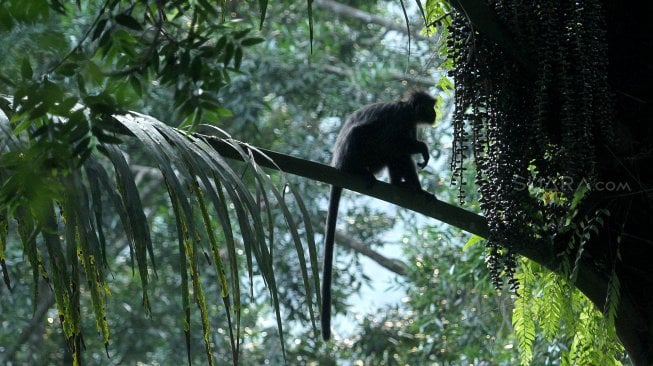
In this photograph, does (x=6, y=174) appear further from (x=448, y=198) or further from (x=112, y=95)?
(x=448, y=198)

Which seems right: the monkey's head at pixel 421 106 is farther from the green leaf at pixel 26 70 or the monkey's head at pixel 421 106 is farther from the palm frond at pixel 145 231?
the green leaf at pixel 26 70

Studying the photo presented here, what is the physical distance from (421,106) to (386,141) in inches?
14.4

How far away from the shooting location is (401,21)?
10.2 metres

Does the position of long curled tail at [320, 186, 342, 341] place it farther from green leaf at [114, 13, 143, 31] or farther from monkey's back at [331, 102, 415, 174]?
green leaf at [114, 13, 143, 31]

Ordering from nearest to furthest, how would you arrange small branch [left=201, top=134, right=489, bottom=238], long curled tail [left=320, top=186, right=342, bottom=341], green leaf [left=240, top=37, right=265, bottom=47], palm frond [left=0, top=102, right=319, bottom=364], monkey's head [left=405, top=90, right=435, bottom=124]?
green leaf [left=240, top=37, right=265, bottom=47] < palm frond [left=0, top=102, right=319, bottom=364] < small branch [left=201, top=134, right=489, bottom=238] < long curled tail [left=320, top=186, right=342, bottom=341] < monkey's head [left=405, top=90, right=435, bottom=124]

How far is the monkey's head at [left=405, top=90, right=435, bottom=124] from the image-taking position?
4.67 meters

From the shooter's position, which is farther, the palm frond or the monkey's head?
the monkey's head

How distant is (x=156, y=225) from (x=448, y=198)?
9.19 feet

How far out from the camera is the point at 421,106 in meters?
4.69

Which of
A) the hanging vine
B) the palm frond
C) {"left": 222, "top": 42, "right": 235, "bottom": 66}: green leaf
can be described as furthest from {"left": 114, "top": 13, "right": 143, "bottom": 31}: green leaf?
the hanging vine

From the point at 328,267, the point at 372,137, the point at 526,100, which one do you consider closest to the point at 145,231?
the point at 526,100

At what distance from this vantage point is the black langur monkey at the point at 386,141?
4.29 m

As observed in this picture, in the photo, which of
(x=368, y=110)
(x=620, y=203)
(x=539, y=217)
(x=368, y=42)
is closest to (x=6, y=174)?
(x=539, y=217)

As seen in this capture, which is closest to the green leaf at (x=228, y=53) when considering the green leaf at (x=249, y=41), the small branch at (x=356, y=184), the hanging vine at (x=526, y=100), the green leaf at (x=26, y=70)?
the green leaf at (x=249, y=41)
